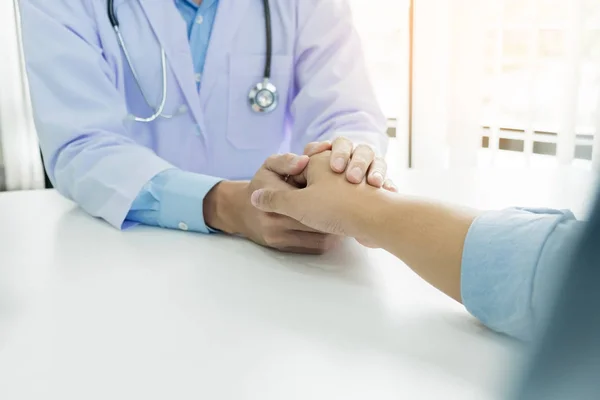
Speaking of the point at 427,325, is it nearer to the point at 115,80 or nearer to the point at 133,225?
the point at 133,225

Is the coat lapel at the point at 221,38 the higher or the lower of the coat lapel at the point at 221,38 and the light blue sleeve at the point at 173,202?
the higher

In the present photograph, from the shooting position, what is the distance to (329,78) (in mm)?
1157

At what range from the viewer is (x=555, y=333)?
129 mm

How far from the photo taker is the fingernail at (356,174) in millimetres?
787

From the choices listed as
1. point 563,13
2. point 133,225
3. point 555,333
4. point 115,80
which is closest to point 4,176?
point 115,80

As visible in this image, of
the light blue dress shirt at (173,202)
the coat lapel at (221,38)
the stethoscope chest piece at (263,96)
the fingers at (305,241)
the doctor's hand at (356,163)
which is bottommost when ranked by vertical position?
the fingers at (305,241)

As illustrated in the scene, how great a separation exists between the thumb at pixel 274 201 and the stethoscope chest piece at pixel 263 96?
14.7 inches

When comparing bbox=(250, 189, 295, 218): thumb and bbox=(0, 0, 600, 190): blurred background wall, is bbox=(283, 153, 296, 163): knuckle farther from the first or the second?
bbox=(0, 0, 600, 190): blurred background wall

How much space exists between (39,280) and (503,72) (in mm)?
1399

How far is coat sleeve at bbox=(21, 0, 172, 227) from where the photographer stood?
0.98m

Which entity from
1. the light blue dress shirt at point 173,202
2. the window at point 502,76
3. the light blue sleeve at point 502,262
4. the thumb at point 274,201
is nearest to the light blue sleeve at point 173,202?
the light blue dress shirt at point 173,202

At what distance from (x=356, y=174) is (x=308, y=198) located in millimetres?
66

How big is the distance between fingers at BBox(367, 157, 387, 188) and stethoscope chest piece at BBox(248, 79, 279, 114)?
0.38 meters

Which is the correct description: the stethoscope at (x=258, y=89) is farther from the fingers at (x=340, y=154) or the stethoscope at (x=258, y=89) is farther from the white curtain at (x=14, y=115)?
the white curtain at (x=14, y=115)
